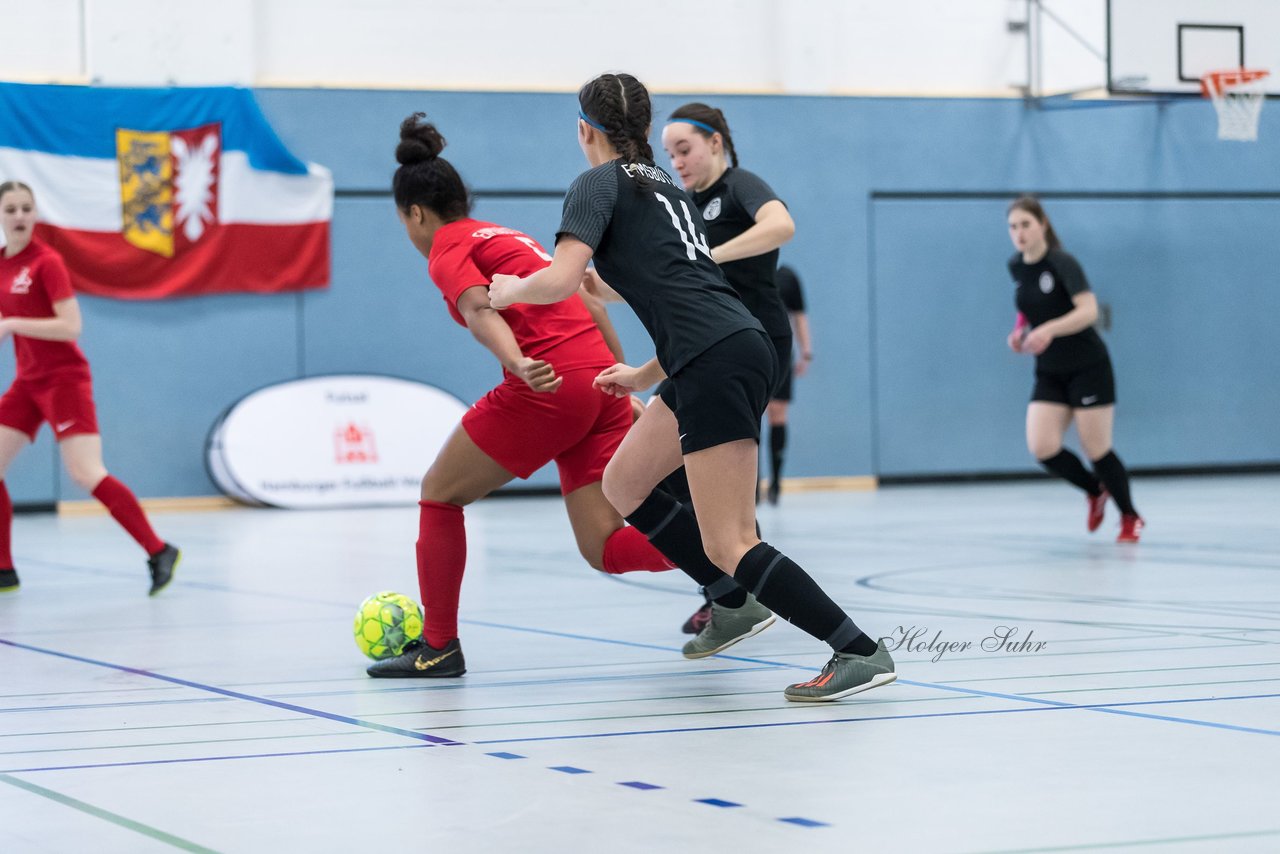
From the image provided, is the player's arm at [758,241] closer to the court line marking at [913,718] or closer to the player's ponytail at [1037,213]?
the court line marking at [913,718]

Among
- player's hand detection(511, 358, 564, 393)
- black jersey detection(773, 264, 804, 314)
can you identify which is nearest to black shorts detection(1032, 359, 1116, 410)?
black jersey detection(773, 264, 804, 314)

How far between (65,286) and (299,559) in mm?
2281

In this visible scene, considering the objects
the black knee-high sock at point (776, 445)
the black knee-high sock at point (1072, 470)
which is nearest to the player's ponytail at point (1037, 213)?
the black knee-high sock at point (1072, 470)

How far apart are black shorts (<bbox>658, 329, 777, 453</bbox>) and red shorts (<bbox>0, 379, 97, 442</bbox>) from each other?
397cm

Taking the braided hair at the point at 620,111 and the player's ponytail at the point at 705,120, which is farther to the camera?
the player's ponytail at the point at 705,120

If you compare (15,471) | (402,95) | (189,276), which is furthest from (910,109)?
(15,471)

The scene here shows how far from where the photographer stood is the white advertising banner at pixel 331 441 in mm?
13609

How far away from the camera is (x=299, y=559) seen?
908cm

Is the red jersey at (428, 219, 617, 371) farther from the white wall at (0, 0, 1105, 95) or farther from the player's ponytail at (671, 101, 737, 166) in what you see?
the white wall at (0, 0, 1105, 95)

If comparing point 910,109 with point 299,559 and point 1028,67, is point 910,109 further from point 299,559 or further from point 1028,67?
point 299,559

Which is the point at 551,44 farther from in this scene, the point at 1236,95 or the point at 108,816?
the point at 108,816

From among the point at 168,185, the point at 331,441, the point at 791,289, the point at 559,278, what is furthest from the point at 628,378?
the point at 168,185

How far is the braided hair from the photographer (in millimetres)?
4395

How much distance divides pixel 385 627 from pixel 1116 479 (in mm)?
5325
